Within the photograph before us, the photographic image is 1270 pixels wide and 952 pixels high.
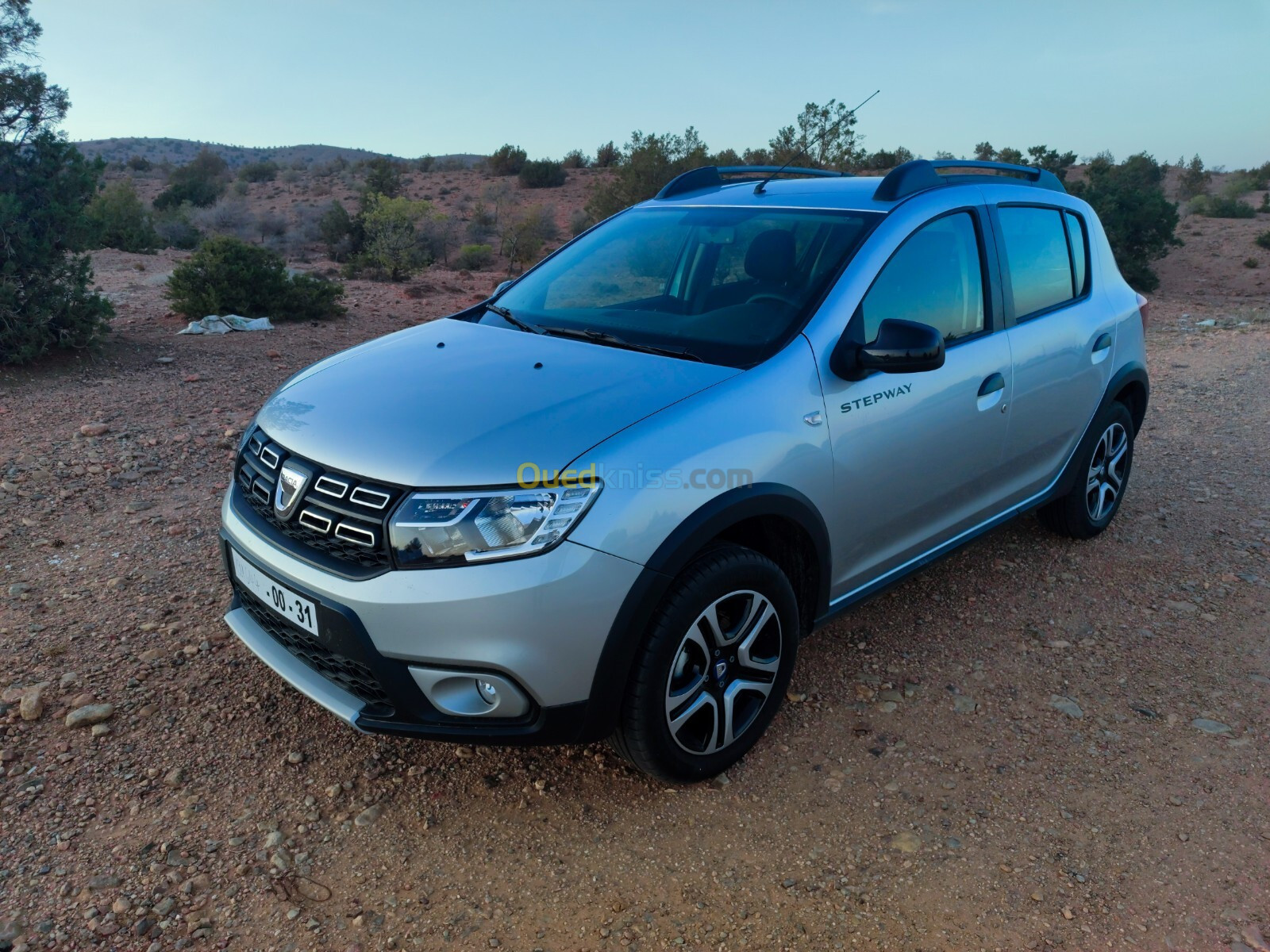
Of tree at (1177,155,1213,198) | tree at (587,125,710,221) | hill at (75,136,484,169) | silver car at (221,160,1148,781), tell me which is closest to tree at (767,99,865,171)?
tree at (587,125,710,221)

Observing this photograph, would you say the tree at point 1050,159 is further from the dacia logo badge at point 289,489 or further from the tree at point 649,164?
the dacia logo badge at point 289,489

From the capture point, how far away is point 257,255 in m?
10.2

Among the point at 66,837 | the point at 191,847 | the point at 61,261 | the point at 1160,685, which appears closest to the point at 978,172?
the point at 1160,685

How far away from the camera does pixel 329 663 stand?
2.47 m

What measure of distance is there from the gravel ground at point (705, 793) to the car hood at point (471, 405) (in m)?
1.06

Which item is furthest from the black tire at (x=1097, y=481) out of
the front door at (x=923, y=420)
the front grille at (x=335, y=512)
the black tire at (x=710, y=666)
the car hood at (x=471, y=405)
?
A: the front grille at (x=335, y=512)

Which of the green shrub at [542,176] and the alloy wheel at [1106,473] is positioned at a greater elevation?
the green shrub at [542,176]

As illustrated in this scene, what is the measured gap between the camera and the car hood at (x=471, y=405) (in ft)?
7.63

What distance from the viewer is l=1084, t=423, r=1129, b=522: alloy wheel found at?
14.5ft

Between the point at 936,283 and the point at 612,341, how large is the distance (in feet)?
4.09

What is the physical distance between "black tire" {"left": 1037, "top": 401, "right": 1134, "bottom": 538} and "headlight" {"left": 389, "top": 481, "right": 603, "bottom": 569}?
9.91 feet

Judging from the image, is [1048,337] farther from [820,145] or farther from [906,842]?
[820,145]

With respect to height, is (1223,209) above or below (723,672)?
above

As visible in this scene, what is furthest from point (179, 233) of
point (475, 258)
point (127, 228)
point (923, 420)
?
point (923, 420)
